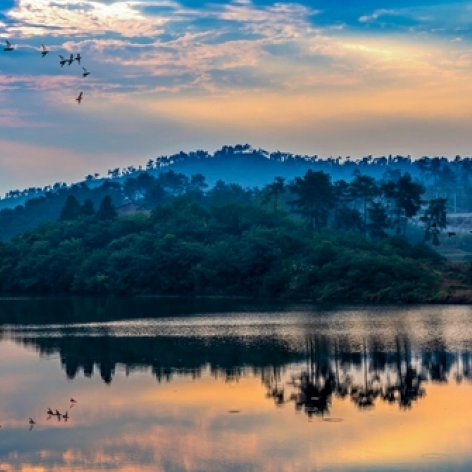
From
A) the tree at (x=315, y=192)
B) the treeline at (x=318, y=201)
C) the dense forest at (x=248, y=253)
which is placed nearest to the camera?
the dense forest at (x=248, y=253)

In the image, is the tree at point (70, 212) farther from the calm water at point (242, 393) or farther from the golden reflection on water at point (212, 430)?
the golden reflection on water at point (212, 430)

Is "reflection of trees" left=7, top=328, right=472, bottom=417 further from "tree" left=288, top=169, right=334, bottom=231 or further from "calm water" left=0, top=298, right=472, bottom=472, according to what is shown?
"tree" left=288, top=169, right=334, bottom=231

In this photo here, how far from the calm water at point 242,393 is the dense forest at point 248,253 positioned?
12.9 metres

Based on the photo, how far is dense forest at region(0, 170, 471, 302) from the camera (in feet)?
210

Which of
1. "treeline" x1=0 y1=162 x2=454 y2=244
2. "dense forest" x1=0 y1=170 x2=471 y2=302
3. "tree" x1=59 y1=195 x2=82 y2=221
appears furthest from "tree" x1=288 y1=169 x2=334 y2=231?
"tree" x1=59 y1=195 x2=82 y2=221

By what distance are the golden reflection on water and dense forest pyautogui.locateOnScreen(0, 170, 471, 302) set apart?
3321cm

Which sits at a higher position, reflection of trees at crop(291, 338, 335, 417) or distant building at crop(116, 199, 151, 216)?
distant building at crop(116, 199, 151, 216)

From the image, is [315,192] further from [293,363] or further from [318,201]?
[293,363]

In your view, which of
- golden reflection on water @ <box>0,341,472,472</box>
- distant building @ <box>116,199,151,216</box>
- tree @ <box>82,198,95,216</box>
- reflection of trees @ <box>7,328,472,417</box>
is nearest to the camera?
golden reflection on water @ <box>0,341,472,472</box>

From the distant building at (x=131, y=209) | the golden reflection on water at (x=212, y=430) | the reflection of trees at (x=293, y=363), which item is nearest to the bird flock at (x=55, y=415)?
the golden reflection on water at (x=212, y=430)

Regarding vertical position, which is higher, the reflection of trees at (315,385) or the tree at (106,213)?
the tree at (106,213)

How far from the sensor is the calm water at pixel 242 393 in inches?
845

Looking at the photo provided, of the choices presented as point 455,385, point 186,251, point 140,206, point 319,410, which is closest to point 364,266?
point 186,251

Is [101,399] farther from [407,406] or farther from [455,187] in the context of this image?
[455,187]
